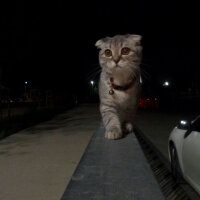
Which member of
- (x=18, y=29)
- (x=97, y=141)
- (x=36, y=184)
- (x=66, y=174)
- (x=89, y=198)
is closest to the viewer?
(x=89, y=198)

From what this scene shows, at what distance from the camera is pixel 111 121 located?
20.7 feet

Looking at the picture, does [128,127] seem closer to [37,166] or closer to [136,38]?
[37,166]

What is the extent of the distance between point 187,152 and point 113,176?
1211 millimetres

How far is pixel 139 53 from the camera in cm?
542

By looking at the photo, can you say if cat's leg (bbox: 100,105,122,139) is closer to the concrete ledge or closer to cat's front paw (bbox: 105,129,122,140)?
cat's front paw (bbox: 105,129,122,140)

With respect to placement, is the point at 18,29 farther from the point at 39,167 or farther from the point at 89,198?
the point at 89,198

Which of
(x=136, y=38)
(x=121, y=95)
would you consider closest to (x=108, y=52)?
(x=136, y=38)

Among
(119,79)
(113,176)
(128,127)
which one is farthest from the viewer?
(128,127)

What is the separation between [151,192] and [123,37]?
252cm

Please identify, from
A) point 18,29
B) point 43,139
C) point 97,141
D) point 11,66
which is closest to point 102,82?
point 97,141

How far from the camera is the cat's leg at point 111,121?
20.4ft

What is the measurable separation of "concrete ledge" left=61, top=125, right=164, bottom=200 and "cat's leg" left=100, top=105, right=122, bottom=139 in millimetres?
266

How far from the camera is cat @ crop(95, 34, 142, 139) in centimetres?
535

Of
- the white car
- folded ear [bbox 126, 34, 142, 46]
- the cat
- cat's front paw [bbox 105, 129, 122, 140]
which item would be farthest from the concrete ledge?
folded ear [bbox 126, 34, 142, 46]
